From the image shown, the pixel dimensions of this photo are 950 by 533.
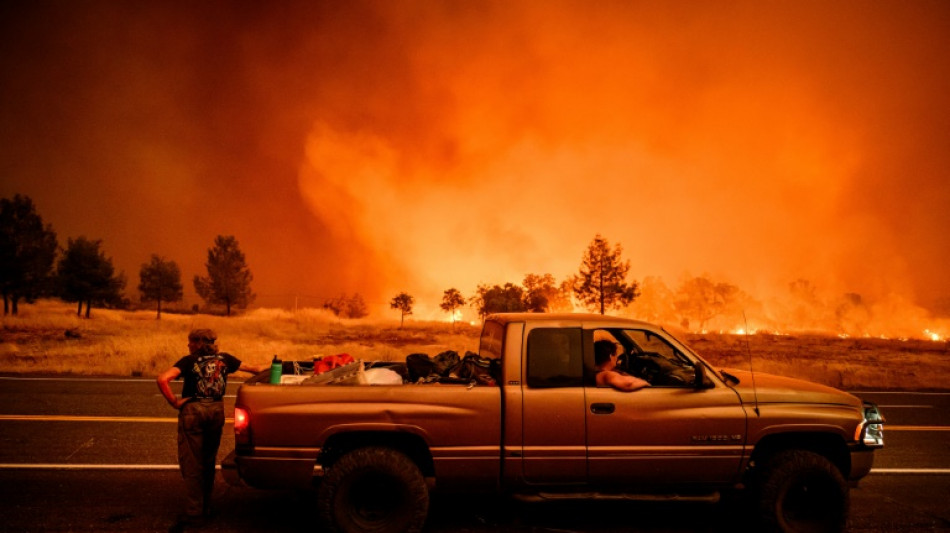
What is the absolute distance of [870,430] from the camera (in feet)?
16.4

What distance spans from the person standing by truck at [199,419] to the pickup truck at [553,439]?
20.1 inches

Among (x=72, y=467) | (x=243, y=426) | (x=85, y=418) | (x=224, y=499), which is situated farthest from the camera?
(x=85, y=418)

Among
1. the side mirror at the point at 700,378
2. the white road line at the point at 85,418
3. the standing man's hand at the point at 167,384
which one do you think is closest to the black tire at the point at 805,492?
the side mirror at the point at 700,378

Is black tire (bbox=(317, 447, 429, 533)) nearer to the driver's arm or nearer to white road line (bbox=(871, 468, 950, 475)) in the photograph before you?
the driver's arm

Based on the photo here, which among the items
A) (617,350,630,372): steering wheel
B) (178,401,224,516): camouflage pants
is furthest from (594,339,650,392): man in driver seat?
(178,401,224,516): camouflage pants

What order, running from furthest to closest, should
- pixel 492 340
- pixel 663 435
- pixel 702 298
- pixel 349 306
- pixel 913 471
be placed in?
pixel 702 298 → pixel 349 306 → pixel 913 471 → pixel 492 340 → pixel 663 435

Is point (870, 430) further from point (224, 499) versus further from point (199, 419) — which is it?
point (224, 499)

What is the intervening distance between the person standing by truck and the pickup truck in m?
0.51

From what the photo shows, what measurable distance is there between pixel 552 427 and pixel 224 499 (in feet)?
11.6

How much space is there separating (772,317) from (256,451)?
12641cm

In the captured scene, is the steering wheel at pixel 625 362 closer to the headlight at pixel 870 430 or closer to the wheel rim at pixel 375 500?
the headlight at pixel 870 430

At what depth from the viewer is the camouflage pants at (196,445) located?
5.15m

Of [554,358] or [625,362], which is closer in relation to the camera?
[554,358]

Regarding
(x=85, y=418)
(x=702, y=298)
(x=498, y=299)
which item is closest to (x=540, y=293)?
(x=498, y=299)
